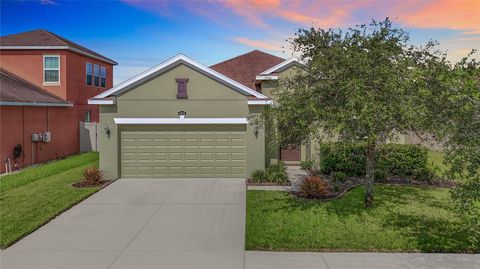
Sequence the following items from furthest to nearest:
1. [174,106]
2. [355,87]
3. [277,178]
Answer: [174,106]
[277,178]
[355,87]

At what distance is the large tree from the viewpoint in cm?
745

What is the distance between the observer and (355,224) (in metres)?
8.50

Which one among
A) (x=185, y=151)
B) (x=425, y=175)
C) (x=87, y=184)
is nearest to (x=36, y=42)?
(x=87, y=184)

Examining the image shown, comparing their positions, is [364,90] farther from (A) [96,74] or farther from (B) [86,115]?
(A) [96,74]

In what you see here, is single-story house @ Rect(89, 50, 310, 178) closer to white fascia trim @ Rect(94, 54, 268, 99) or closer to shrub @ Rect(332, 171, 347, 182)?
white fascia trim @ Rect(94, 54, 268, 99)

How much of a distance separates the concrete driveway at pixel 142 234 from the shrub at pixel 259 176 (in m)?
1.49

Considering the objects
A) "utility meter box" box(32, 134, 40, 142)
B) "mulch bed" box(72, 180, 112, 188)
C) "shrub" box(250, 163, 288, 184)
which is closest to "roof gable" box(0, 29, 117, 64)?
"utility meter box" box(32, 134, 40, 142)

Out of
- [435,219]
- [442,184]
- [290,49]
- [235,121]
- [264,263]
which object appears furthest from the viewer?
[235,121]

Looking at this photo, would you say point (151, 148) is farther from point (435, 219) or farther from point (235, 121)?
point (435, 219)

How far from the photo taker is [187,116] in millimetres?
14461

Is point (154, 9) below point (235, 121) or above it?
above

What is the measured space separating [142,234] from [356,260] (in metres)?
4.58

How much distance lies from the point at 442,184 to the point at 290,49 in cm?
810

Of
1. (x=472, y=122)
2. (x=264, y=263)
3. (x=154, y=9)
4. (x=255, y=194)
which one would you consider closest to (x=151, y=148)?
(x=255, y=194)
